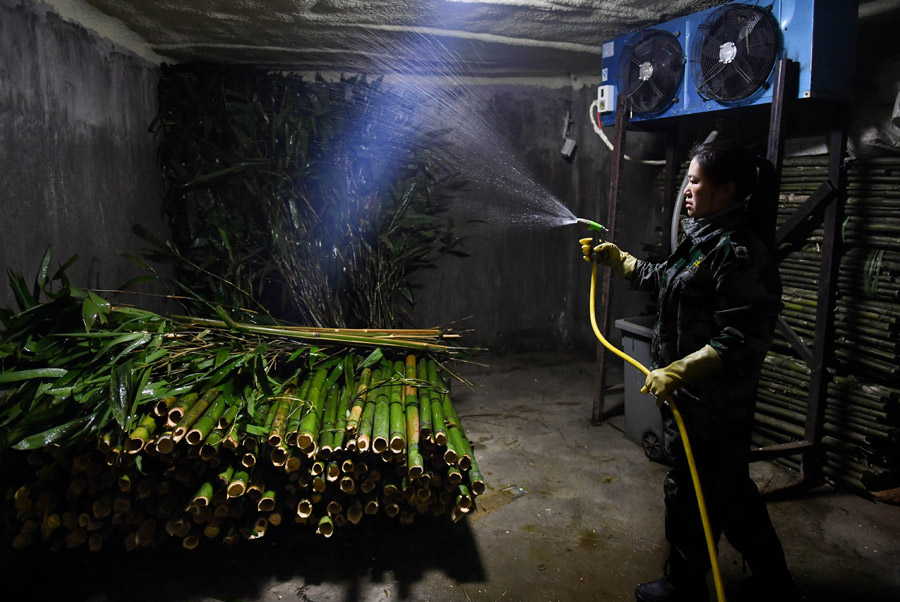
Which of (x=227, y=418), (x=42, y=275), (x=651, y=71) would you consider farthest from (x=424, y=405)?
(x=651, y=71)

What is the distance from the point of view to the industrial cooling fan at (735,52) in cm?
313

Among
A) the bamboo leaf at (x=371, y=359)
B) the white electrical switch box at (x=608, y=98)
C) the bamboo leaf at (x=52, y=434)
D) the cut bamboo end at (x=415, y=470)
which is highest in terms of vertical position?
the white electrical switch box at (x=608, y=98)

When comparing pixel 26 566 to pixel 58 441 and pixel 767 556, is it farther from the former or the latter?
pixel 767 556

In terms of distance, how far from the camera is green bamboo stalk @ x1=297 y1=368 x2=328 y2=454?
2.58m

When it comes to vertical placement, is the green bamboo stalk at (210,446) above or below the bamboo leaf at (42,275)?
below

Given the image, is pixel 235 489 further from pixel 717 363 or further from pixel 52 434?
pixel 717 363

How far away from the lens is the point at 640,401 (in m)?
4.02

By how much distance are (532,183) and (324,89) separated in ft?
7.82

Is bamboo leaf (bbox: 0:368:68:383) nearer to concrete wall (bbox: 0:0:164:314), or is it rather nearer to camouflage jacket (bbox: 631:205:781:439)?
concrete wall (bbox: 0:0:164:314)

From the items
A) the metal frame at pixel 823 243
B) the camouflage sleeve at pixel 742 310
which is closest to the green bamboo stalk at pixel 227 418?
the camouflage sleeve at pixel 742 310

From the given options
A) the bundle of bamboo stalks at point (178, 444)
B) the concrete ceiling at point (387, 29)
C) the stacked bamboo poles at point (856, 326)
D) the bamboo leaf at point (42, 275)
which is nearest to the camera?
the bundle of bamboo stalks at point (178, 444)

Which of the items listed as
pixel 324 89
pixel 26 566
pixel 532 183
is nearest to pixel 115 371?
pixel 26 566

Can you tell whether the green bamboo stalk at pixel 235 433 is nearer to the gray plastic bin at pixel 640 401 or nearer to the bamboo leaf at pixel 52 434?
the bamboo leaf at pixel 52 434

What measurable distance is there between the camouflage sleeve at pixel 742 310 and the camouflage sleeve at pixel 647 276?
0.45 meters
